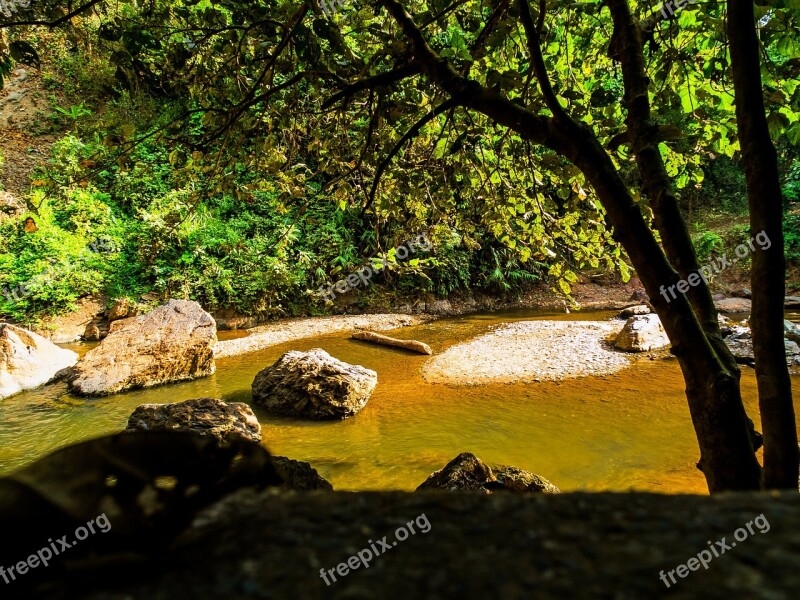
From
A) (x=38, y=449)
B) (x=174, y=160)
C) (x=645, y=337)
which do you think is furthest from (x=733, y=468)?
(x=645, y=337)

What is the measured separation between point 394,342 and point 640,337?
220 inches

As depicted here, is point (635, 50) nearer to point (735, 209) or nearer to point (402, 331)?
point (402, 331)

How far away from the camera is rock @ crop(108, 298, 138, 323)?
12.0m

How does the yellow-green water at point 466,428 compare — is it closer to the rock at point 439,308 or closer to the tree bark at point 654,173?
the tree bark at point 654,173

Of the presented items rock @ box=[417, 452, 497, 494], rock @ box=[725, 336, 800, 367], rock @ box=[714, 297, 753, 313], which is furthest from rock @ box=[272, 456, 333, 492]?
rock @ box=[714, 297, 753, 313]

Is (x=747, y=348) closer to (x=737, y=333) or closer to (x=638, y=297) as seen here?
(x=737, y=333)

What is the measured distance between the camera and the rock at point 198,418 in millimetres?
4574

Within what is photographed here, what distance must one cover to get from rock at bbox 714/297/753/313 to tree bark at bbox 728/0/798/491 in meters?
14.1

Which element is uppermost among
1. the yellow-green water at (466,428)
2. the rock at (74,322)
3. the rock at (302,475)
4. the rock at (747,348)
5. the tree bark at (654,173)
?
the tree bark at (654,173)

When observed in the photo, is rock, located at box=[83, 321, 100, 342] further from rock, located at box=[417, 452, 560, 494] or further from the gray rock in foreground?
the gray rock in foreground

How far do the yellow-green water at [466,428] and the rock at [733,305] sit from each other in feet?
24.0

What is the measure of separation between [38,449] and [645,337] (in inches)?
422

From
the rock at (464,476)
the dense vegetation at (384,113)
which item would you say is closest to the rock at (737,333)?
the dense vegetation at (384,113)

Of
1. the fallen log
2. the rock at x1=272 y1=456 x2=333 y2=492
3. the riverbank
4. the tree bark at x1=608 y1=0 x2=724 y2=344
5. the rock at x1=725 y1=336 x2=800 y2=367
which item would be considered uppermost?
the tree bark at x1=608 y1=0 x2=724 y2=344
